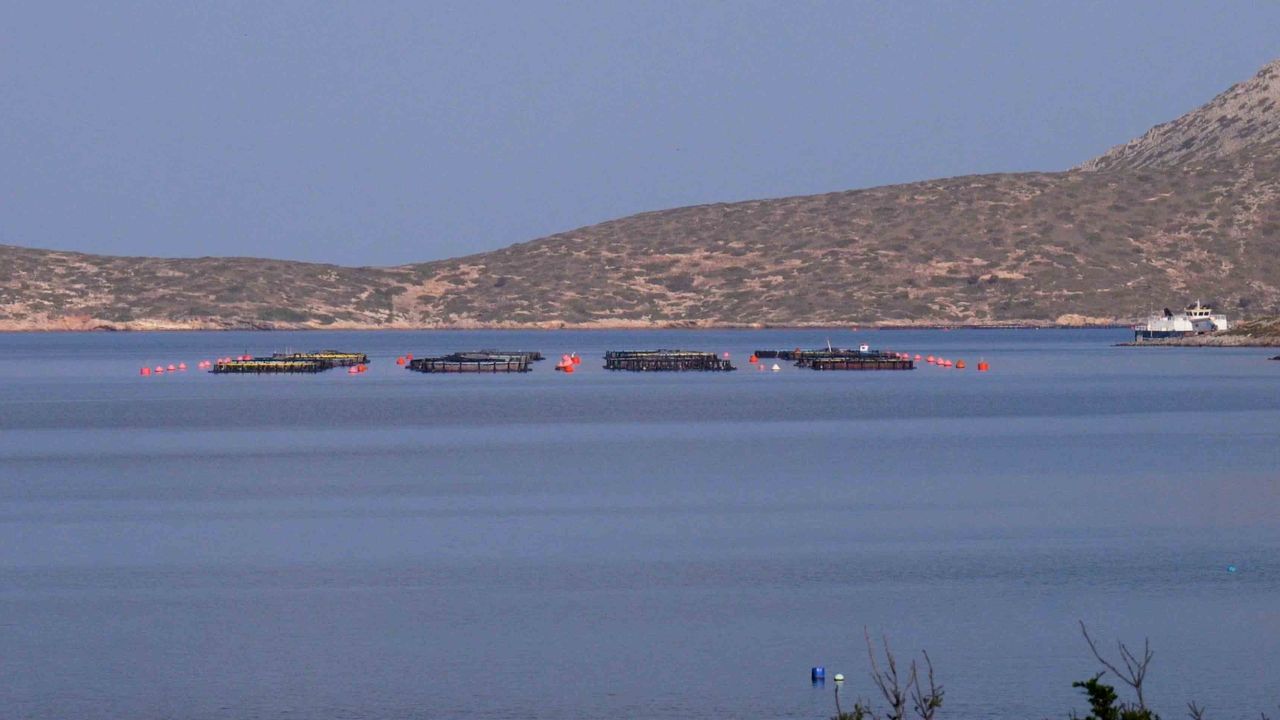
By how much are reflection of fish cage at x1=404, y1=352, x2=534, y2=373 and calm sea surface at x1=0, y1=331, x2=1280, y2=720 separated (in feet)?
251

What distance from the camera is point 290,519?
57094 mm

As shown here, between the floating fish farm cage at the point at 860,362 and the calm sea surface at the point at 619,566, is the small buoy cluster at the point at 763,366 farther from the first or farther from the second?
the calm sea surface at the point at 619,566

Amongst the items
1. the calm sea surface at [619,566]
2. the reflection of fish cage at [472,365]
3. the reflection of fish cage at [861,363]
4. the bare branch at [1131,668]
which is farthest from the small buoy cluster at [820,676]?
the reflection of fish cage at [861,363]

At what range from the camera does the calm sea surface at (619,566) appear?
33594 millimetres

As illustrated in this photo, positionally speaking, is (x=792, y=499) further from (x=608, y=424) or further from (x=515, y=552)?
(x=608, y=424)

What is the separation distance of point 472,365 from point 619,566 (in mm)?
134012

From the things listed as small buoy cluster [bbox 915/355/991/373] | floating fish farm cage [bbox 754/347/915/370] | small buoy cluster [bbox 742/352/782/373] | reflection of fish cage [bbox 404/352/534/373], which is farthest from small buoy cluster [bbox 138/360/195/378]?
small buoy cluster [bbox 915/355/991/373]

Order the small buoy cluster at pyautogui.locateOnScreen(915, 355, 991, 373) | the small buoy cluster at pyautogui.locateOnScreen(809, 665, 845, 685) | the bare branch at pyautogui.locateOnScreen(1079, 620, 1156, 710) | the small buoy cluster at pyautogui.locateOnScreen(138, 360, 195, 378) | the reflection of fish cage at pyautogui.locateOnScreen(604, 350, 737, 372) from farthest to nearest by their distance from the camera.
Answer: the small buoy cluster at pyautogui.locateOnScreen(915, 355, 991, 373)
the reflection of fish cage at pyautogui.locateOnScreen(604, 350, 737, 372)
the small buoy cluster at pyautogui.locateOnScreen(138, 360, 195, 378)
the small buoy cluster at pyautogui.locateOnScreen(809, 665, 845, 685)
the bare branch at pyautogui.locateOnScreen(1079, 620, 1156, 710)

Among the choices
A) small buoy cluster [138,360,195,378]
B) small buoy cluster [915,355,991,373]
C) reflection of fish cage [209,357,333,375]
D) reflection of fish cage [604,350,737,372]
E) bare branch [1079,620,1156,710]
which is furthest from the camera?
small buoy cluster [915,355,991,373]

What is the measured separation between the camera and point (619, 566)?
47000 mm

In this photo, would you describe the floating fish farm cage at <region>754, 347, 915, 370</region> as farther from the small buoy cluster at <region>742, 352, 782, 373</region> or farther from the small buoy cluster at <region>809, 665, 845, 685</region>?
the small buoy cluster at <region>809, 665, 845, 685</region>

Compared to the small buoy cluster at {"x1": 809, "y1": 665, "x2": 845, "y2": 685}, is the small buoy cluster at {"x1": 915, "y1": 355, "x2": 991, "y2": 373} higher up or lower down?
higher up

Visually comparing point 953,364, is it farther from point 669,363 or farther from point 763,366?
point 669,363

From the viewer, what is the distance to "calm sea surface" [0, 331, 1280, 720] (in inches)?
1323
